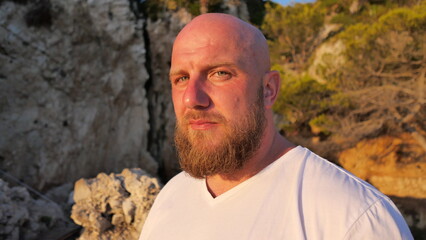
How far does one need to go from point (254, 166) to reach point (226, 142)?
0.15 metres

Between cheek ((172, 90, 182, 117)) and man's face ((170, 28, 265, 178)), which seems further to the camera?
cheek ((172, 90, 182, 117))

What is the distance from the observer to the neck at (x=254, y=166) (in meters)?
1.13

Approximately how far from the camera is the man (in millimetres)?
893

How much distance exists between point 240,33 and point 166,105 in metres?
9.94

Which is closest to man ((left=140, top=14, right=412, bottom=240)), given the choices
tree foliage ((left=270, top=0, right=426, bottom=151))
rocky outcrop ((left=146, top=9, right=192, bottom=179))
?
tree foliage ((left=270, top=0, right=426, bottom=151))

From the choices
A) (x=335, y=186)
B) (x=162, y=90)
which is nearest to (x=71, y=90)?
(x=162, y=90)

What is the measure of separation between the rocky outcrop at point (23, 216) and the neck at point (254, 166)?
12.7 feet

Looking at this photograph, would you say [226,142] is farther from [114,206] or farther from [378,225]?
[114,206]

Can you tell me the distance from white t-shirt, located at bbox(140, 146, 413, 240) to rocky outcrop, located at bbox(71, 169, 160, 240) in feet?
9.68

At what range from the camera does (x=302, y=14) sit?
12.1 m

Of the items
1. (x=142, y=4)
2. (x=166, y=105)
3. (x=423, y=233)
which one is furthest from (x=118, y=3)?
(x=423, y=233)

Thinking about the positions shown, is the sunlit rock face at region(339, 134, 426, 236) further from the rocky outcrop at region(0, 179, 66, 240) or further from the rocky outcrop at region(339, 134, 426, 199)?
the rocky outcrop at region(0, 179, 66, 240)

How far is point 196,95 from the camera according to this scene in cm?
106

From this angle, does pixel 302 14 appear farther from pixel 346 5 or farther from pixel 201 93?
pixel 201 93
